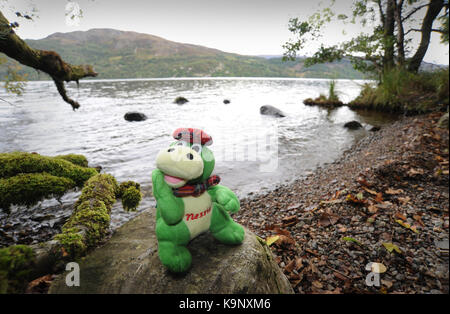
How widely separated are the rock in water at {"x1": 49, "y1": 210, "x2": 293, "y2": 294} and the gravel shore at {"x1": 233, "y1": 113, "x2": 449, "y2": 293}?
0.73 meters

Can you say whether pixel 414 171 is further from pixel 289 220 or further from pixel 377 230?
pixel 289 220

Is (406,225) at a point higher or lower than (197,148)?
lower

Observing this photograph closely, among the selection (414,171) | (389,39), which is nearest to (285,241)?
(414,171)

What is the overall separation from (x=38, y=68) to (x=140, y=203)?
424 centimetres

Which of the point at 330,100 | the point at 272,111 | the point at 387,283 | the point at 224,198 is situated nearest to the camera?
the point at 387,283

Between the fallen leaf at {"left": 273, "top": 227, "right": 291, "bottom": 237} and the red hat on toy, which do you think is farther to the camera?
the fallen leaf at {"left": 273, "top": 227, "right": 291, "bottom": 237}

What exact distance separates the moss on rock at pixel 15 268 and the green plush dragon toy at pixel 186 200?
1.08 metres

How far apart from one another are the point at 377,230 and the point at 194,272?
2.44 m

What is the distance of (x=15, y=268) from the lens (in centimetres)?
172

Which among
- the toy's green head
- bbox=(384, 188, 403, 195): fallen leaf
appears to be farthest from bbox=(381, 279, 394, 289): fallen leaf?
the toy's green head

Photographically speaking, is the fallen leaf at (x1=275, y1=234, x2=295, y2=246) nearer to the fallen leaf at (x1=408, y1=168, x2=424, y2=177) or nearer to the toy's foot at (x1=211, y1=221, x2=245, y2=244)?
the toy's foot at (x1=211, y1=221, x2=245, y2=244)

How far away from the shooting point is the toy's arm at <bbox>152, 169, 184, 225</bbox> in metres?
2.00

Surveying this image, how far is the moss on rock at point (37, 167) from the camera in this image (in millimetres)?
4672
